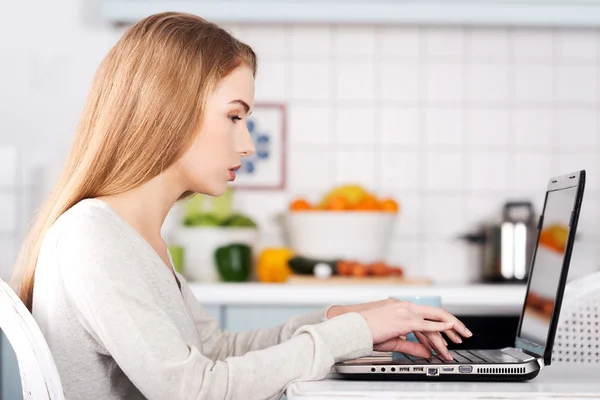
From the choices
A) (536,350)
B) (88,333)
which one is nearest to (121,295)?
(88,333)

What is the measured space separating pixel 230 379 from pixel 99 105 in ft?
1.36

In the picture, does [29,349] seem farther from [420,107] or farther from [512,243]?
[420,107]

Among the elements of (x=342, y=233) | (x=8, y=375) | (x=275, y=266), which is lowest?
(x=8, y=375)

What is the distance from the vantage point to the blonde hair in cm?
108

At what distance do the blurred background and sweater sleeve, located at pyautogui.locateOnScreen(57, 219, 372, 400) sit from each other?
5.93 ft

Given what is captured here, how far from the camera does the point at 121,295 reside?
0.93m

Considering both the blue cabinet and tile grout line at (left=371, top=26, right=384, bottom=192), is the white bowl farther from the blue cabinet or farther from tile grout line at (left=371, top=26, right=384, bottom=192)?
the blue cabinet

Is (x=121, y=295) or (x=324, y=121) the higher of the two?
(x=324, y=121)

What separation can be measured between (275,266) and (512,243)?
735mm

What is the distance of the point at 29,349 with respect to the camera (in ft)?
2.78

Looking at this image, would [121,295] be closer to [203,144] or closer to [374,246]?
[203,144]

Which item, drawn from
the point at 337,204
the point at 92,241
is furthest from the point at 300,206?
the point at 92,241

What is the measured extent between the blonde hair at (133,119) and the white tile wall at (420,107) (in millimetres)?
1700

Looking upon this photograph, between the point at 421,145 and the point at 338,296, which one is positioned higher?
the point at 421,145
